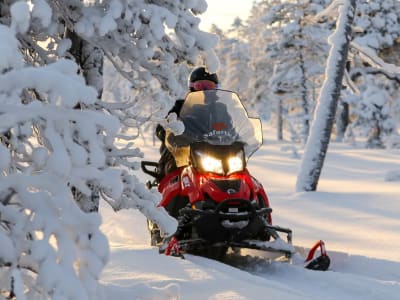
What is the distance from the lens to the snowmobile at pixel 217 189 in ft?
18.0

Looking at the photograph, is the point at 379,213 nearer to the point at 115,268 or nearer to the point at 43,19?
the point at 115,268

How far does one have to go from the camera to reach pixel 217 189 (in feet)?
18.4

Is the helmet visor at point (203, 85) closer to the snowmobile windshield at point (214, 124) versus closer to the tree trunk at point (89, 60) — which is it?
the snowmobile windshield at point (214, 124)

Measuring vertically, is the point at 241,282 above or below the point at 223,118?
below

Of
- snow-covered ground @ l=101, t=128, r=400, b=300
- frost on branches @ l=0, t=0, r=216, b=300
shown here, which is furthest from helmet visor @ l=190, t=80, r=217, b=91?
frost on branches @ l=0, t=0, r=216, b=300

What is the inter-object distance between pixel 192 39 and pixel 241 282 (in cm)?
181

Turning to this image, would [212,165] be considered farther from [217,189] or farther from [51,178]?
[51,178]

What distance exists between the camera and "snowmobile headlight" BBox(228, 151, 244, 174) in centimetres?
578

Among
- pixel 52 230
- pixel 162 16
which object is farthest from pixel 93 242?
pixel 162 16

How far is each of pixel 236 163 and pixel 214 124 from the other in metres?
0.50

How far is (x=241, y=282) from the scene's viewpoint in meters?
4.31

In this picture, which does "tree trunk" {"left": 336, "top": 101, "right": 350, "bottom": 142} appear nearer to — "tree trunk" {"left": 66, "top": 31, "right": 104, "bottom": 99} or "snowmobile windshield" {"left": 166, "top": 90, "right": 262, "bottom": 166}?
"snowmobile windshield" {"left": 166, "top": 90, "right": 262, "bottom": 166}

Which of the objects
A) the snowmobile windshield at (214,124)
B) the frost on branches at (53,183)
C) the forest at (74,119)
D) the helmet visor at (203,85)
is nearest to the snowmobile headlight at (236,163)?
the snowmobile windshield at (214,124)

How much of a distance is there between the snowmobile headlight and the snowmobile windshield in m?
0.20
